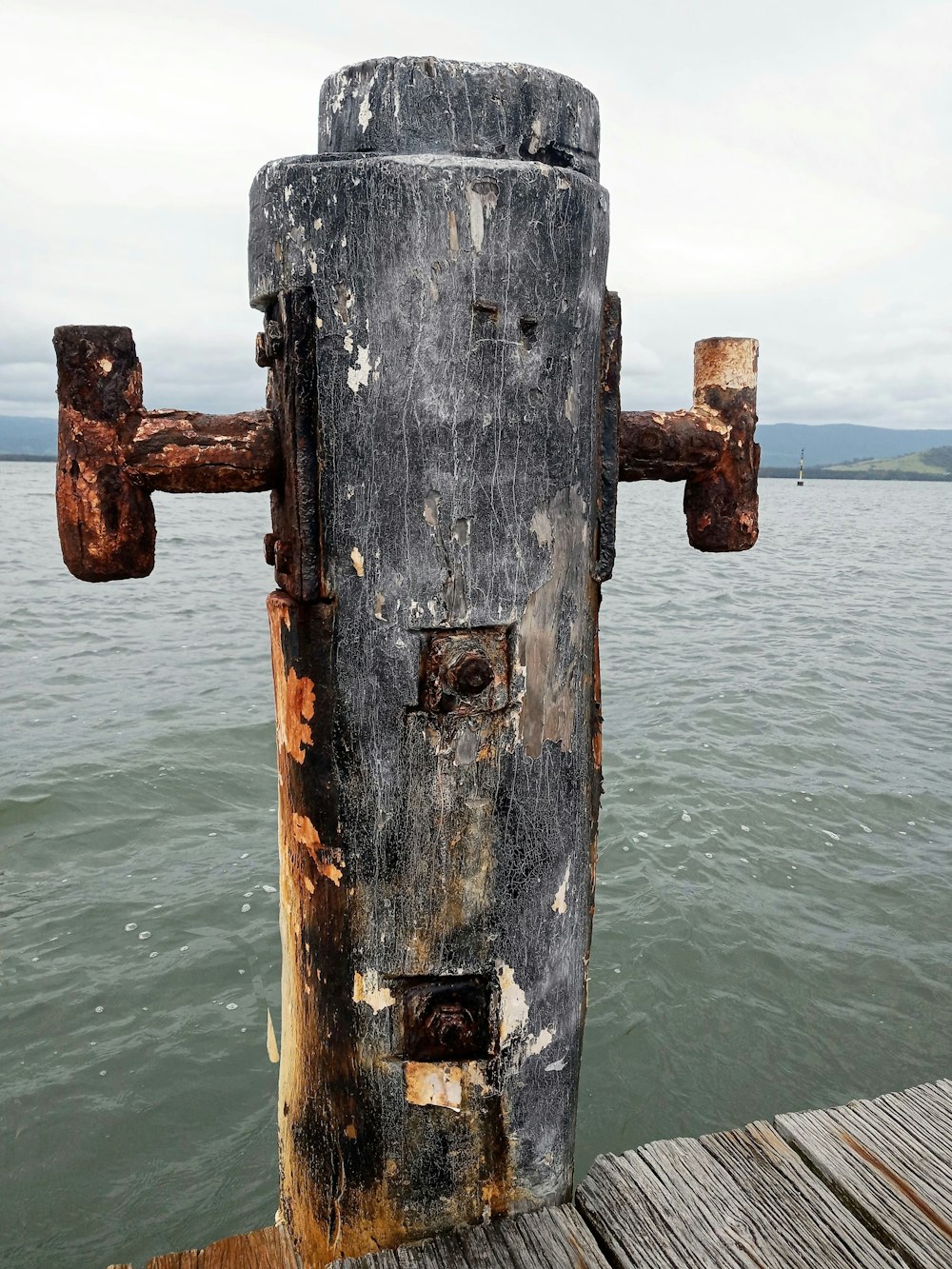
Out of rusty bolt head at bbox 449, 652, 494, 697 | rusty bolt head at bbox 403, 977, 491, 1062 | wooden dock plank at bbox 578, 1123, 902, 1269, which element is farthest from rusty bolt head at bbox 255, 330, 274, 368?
wooden dock plank at bbox 578, 1123, 902, 1269

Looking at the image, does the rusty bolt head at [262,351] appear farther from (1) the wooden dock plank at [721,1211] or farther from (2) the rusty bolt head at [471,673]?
(1) the wooden dock plank at [721,1211]

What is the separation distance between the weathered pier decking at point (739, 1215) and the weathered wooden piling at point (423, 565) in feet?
0.35

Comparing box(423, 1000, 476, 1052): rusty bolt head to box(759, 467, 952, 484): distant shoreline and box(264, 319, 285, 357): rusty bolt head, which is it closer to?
box(264, 319, 285, 357): rusty bolt head

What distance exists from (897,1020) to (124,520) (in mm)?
5355

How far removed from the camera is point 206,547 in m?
25.1

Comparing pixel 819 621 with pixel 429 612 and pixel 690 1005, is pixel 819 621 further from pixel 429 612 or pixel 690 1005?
pixel 429 612

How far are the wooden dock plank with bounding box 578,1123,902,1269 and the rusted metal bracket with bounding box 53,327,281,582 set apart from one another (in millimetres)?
1786

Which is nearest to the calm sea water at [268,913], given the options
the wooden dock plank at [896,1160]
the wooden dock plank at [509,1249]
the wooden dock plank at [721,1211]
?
the wooden dock plank at [896,1160]

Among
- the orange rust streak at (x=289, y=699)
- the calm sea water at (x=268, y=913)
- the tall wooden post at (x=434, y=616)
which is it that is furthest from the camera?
the calm sea water at (x=268, y=913)

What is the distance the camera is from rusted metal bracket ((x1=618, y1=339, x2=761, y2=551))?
82.0 inches

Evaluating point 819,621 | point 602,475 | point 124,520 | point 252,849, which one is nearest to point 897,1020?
point 252,849

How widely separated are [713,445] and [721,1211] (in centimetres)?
177

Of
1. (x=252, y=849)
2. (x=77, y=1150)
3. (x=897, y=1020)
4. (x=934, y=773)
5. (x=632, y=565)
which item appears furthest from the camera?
(x=632, y=565)

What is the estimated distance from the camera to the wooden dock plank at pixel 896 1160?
2221 millimetres
